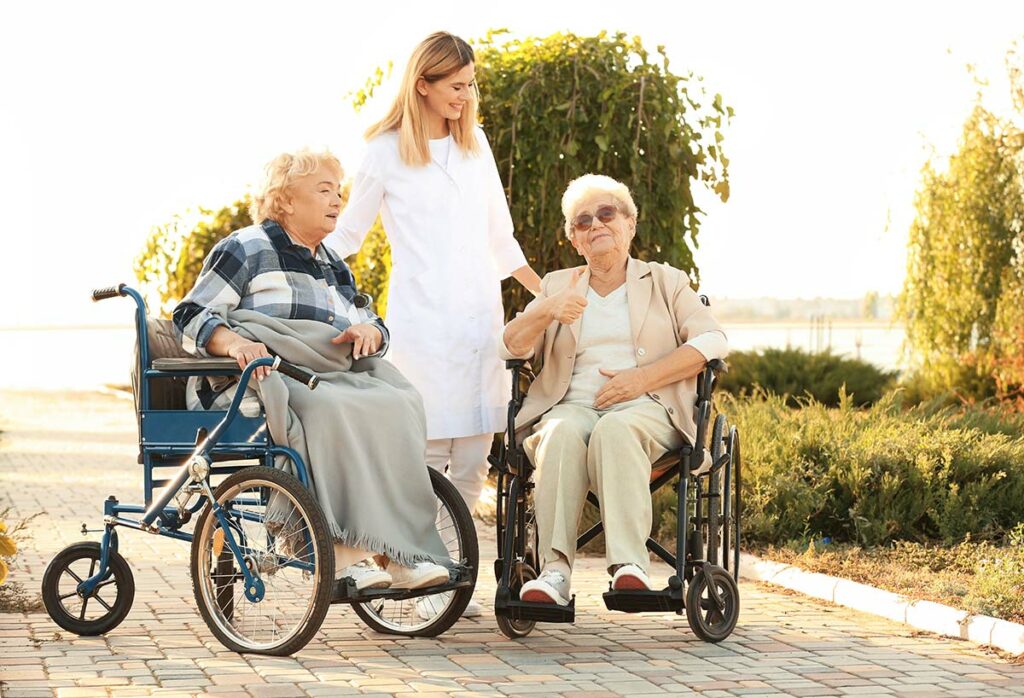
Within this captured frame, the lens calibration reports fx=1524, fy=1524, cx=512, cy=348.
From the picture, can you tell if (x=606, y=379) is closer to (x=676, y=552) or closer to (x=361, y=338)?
(x=676, y=552)

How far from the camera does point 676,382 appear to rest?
4.91 metres

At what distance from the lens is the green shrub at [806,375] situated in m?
15.0

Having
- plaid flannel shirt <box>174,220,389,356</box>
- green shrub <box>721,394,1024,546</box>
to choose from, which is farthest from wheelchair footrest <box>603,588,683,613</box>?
green shrub <box>721,394,1024,546</box>

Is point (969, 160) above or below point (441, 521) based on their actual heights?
above

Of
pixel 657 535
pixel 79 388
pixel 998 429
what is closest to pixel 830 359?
pixel 998 429

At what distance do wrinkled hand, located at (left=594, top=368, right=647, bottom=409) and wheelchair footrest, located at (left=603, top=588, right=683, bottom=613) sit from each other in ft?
2.14

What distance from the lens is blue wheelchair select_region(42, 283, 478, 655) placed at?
173 inches

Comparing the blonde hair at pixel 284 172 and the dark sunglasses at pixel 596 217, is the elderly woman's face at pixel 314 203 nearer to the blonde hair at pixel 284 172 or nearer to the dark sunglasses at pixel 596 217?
the blonde hair at pixel 284 172

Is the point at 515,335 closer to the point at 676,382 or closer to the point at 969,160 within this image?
the point at 676,382

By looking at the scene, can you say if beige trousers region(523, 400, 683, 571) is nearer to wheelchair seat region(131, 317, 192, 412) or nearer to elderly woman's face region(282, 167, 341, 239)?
elderly woman's face region(282, 167, 341, 239)

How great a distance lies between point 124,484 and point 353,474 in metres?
6.28

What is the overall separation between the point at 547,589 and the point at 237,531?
0.94m

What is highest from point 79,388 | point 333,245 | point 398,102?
point 398,102

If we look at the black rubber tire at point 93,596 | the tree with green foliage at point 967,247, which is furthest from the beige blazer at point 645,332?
the tree with green foliage at point 967,247
